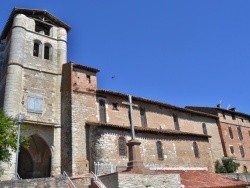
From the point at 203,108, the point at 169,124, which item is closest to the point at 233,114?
the point at 203,108

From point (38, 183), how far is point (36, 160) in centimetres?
1129

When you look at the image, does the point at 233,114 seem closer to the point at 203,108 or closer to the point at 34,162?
the point at 203,108

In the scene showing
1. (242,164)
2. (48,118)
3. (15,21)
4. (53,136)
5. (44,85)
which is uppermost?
(15,21)

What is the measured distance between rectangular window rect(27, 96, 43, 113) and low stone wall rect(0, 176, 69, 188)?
975cm

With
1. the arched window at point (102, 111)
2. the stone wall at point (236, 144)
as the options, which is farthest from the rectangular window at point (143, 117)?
the stone wall at point (236, 144)

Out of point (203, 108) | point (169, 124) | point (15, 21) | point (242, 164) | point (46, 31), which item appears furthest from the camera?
point (203, 108)

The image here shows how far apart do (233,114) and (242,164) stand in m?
7.51

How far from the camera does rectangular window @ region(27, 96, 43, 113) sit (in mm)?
22536

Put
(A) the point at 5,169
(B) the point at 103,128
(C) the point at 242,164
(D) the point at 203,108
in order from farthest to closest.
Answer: (D) the point at 203,108, (C) the point at 242,164, (B) the point at 103,128, (A) the point at 5,169

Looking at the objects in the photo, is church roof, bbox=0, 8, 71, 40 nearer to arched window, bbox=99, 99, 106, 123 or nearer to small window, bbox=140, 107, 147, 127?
arched window, bbox=99, 99, 106, 123

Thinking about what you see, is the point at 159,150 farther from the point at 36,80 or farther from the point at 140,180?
the point at 36,80

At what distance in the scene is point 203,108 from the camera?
1554 inches

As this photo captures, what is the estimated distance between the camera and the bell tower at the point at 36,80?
73.2 ft

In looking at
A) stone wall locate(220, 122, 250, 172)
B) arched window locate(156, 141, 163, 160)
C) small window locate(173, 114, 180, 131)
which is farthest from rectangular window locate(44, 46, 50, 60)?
stone wall locate(220, 122, 250, 172)
